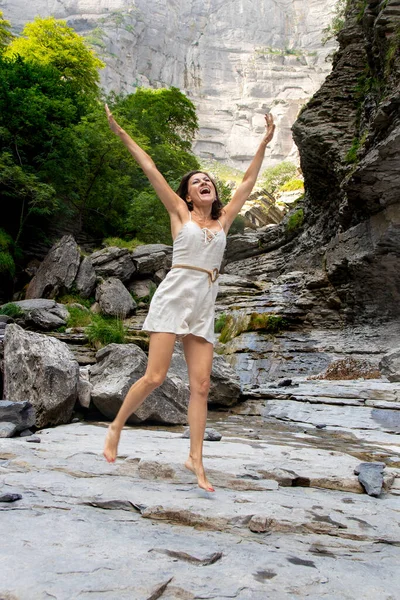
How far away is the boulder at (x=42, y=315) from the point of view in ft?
46.2

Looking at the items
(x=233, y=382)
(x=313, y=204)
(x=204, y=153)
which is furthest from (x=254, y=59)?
(x=233, y=382)

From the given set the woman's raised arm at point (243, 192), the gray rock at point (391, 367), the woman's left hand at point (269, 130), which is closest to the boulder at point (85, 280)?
the gray rock at point (391, 367)

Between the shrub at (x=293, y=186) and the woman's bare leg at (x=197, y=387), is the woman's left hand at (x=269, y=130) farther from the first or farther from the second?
the shrub at (x=293, y=186)

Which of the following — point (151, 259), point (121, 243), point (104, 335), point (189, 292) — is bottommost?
point (104, 335)

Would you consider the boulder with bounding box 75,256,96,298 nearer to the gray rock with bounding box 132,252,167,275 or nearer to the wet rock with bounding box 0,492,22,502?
the gray rock with bounding box 132,252,167,275

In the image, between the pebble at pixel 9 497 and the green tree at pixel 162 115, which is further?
the green tree at pixel 162 115

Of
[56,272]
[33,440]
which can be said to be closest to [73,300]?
[56,272]

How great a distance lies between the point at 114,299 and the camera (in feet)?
58.4

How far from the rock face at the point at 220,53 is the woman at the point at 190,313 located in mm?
73636

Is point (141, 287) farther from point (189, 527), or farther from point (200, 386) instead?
point (189, 527)

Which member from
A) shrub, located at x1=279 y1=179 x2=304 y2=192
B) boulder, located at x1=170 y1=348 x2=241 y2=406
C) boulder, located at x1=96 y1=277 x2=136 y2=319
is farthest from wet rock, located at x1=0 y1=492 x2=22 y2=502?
shrub, located at x1=279 y1=179 x2=304 y2=192

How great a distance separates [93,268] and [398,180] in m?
11.3

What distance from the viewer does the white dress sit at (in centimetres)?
310

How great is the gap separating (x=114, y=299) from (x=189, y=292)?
15.0 m
